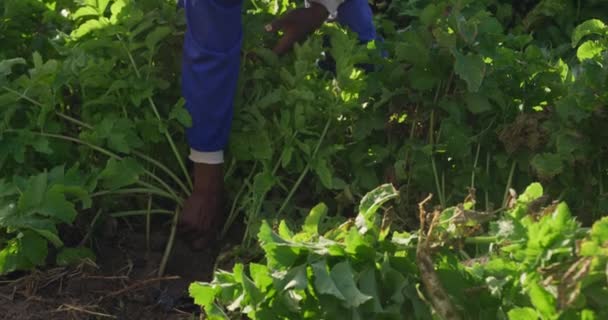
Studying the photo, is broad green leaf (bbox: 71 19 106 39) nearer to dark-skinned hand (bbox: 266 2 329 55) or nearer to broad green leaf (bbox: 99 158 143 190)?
broad green leaf (bbox: 99 158 143 190)

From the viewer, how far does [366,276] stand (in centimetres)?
223

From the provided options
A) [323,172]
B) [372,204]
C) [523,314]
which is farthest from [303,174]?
[523,314]

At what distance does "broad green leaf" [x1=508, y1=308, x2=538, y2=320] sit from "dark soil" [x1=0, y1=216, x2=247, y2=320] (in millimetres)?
1107

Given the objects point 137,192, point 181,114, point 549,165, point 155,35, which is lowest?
point 137,192

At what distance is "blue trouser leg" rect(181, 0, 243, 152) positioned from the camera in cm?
316

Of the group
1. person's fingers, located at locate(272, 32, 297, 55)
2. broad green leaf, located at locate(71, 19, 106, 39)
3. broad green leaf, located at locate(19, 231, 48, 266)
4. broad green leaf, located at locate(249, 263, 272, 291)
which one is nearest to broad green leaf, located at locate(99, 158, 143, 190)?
broad green leaf, located at locate(19, 231, 48, 266)

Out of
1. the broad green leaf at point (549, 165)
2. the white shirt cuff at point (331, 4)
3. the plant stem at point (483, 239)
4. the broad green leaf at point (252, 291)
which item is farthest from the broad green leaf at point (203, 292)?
the white shirt cuff at point (331, 4)

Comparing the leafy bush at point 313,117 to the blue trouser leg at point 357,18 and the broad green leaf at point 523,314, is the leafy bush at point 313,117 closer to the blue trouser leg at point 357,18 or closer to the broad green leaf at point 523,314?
the blue trouser leg at point 357,18

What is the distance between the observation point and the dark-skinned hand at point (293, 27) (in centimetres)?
356

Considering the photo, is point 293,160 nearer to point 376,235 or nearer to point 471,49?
point 471,49

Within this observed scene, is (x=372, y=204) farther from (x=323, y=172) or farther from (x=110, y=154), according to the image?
(x=110, y=154)

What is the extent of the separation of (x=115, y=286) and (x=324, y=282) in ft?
3.63

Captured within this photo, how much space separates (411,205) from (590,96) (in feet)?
1.93

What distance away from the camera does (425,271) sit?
2.14 m
